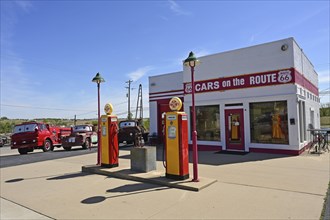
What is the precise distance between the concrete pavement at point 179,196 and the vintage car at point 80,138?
8476 mm

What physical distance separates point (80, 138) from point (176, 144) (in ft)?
40.2

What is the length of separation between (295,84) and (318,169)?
4345mm

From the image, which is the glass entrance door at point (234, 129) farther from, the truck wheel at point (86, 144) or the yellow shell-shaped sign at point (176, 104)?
the truck wheel at point (86, 144)

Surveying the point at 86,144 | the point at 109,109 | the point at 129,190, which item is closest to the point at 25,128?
the point at 86,144

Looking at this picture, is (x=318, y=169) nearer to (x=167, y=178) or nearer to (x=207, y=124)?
(x=167, y=178)

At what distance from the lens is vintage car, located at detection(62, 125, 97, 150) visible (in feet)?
58.1

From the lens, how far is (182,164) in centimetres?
705

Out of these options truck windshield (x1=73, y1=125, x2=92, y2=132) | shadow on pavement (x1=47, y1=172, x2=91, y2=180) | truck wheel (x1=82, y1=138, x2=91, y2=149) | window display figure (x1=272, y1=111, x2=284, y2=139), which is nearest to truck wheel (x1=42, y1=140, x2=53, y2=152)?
truck windshield (x1=73, y1=125, x2=92, y2=132)

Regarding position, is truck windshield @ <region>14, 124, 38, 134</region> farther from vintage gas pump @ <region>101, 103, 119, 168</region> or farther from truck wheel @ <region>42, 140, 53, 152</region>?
vintage gas pump @ <region>101, 103, 119, 168</region>

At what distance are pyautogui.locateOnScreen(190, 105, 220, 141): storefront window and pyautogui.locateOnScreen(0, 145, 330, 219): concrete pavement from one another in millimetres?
4441

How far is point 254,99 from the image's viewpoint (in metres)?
12.3

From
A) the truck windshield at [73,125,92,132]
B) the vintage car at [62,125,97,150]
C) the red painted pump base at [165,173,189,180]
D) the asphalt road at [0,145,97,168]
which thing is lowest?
the asphalt road at [0,145,97,168]

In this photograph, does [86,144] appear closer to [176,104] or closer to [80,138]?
[80,138]

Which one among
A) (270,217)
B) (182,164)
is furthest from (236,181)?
(270,217)
